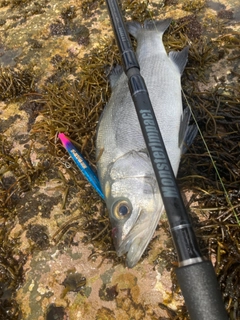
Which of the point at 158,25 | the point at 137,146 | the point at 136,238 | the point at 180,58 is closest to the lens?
the point at 136,238

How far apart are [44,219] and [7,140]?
123cm

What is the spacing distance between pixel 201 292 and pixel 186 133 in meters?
1.76

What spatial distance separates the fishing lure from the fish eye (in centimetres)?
31

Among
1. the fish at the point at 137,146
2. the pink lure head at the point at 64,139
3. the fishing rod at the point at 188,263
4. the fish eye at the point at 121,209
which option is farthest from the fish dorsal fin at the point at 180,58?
the fish eye at the point at 121,209

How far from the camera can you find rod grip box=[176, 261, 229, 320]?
1.65 meters

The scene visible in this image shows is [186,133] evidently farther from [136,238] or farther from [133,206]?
[136,238]

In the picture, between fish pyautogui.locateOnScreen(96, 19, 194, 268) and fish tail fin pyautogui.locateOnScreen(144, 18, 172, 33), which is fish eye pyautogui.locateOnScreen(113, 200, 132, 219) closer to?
fish pyautogui.locateOnScreen(96, 19, 194, 268)

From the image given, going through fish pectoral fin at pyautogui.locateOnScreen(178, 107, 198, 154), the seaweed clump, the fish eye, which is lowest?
the fish eye

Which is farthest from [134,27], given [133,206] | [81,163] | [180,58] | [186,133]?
[133,206]

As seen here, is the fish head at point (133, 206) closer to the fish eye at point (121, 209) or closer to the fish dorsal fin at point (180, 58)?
the fish eye at point (121, 209)

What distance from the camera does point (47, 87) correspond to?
13.2ft

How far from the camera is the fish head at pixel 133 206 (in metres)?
2.58

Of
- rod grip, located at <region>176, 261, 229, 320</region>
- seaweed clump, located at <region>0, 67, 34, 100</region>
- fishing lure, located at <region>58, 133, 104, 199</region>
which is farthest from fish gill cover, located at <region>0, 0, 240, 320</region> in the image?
rod grip, located at <region>176, 261, 229, 320</region>

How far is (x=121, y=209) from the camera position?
2684mm
